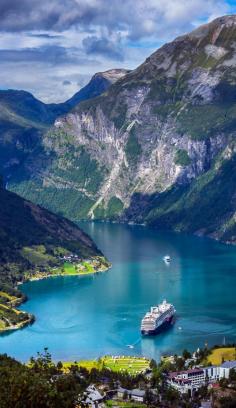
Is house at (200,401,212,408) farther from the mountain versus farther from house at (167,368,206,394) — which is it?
the mountain

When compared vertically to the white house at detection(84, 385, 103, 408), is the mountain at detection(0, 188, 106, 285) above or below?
above

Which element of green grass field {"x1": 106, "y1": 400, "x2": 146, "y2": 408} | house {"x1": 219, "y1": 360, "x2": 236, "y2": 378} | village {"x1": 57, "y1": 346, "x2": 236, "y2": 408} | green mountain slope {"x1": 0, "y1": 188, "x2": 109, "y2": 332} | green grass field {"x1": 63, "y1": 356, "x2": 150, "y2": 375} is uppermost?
green mountain slope {"x1": 0, "y1": 188, "x2": 109, "y2": 332}

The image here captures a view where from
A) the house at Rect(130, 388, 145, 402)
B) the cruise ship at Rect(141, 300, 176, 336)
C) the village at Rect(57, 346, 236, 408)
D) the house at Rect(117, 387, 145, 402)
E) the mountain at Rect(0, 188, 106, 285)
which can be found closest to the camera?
the village at Rect(57, 346, 236, 408)

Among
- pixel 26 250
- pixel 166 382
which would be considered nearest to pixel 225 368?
pixel 166 382

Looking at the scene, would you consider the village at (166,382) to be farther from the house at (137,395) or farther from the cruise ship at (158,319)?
the cruise ship at (158,319)

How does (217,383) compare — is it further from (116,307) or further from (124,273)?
(124,273)

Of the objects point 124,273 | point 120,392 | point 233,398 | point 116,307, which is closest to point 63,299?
point 116,307

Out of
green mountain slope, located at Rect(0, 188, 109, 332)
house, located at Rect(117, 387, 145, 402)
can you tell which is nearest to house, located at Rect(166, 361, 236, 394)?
house, located at Rect(117, 387, 145, 402)
